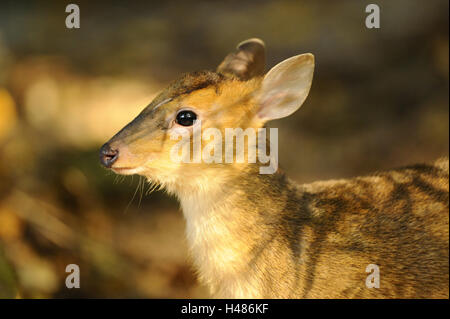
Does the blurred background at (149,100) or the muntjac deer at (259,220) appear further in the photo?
the blurred background at (149,100)

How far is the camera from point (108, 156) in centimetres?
177

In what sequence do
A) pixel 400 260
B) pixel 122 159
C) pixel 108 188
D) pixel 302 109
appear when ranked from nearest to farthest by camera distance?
pixel 122 159 → pixel 400 260 → pixel 108 188 → pixel 302 109

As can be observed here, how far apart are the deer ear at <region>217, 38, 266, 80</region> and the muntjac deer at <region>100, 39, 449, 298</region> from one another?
13cm

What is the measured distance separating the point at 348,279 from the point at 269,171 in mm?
445

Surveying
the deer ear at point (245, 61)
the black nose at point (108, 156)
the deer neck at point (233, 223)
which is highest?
the deer ear at point (245, 61)

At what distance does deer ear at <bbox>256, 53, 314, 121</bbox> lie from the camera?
1685mm

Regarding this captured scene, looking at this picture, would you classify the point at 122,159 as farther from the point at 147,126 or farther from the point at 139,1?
the point at 139,1

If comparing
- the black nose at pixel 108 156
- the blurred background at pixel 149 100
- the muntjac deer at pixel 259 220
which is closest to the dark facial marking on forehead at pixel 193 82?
the muntjac deer at pixel 259 220

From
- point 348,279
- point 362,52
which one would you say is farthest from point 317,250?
point 362,52

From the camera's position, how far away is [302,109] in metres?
3.58

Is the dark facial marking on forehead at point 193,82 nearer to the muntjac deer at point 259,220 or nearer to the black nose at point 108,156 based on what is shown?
the muntjac deer at point 259,220

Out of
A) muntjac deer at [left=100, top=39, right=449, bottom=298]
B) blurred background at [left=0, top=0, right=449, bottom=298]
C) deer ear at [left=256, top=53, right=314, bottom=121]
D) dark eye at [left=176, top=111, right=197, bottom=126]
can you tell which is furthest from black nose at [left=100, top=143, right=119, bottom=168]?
blurred background at [left=0, top=0, right=449, bottom=298]

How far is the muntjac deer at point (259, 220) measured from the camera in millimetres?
1782

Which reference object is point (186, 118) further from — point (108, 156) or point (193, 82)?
point (108, 156)
